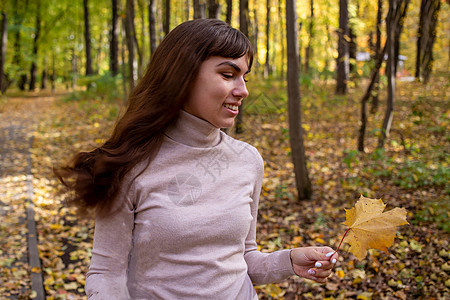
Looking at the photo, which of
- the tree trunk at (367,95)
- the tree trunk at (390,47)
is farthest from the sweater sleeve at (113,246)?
the tree trunk at (390,47)

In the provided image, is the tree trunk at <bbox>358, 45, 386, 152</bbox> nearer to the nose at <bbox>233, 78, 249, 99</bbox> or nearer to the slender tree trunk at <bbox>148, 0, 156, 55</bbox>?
the slender tree trunk at <bbox>148, 0, 156, 55</bbox>

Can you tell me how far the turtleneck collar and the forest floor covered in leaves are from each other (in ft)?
1.91

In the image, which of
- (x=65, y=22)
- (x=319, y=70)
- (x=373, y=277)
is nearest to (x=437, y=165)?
(x=373, y=277)

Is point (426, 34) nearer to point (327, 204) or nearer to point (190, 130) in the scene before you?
point (327, 204)

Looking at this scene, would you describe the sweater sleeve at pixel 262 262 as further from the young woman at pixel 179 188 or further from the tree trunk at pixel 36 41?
the tree trunk at pixel 36 41

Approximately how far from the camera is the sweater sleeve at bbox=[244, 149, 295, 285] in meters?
1.67

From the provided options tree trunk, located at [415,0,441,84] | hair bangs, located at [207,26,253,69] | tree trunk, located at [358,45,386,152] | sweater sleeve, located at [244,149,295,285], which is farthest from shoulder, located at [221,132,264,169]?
tree trunk, located at [415,0,441,84]

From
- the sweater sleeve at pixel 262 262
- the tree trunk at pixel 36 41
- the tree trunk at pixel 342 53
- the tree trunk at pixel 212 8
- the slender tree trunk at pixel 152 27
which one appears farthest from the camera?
the tree trunk at pixel 36 41

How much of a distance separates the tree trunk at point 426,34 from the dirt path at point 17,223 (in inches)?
529

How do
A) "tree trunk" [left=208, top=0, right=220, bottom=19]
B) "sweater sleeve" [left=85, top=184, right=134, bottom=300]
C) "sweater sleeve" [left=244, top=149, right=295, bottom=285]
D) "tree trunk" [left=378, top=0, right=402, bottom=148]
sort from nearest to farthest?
"sweater sleeve" [left=85, top=184, right=134, bottom=300] < "sweater sleeve" [left=244, top=149, right=295, bottom=285] < "tree trunk" [left=208, top=0, right=220, bottom=19] < "tree trunk" [left=378, top=0, right=402, bottom=148]

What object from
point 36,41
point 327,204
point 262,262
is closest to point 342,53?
point 327,204

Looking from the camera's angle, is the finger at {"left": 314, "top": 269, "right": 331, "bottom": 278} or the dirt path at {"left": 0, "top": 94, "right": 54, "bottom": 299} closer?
the finger at {"left": 314, "top": 269, "right": 331, "bottom": 278}

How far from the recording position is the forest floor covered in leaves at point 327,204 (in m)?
4.39

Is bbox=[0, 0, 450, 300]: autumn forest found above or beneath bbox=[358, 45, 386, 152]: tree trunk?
beneath
